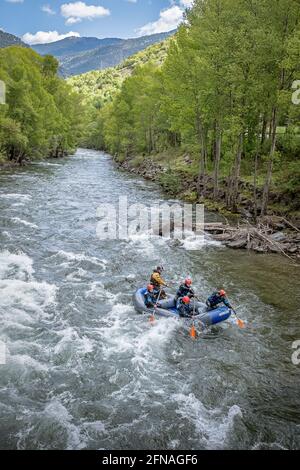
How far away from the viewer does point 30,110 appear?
5072 cm

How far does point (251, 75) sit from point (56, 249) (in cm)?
1546

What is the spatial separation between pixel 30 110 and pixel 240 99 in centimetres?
3260

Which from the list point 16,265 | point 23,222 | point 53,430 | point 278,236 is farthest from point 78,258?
point 53,430

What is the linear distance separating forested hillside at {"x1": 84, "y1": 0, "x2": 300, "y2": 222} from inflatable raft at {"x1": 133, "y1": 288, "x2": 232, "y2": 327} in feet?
39.6

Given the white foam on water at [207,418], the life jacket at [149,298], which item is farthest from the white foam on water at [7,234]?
the white foam on water at [207,418]

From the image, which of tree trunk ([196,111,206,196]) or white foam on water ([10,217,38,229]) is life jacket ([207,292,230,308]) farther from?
tree trunk ([196,111,206,196])

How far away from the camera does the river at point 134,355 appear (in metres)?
10.1

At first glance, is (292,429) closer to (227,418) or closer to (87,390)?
(227,418)

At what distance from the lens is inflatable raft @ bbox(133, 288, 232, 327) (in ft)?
49.6

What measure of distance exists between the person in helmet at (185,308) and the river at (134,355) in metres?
0.51

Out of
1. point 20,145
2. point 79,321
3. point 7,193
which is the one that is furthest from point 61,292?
point 20,145

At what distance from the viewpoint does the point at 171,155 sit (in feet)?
182

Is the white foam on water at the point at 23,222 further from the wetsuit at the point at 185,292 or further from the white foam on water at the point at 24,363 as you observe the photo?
the white foam on water at the point at 24,363

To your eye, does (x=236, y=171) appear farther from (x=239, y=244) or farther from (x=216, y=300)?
(x=216, y=300)
